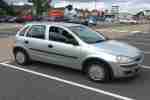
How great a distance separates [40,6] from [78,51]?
53.7 meters

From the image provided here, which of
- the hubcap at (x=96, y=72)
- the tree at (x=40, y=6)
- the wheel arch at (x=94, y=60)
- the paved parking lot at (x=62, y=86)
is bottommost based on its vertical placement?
the paved parking lot at (x=62, y=86)

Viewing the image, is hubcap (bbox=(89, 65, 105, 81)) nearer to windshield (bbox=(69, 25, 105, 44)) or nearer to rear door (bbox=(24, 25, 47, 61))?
windshield (bbox=(69, 25, 105, 44))

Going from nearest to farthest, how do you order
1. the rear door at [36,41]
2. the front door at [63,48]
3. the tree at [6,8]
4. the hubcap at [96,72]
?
1. the hubcap at [96,72]
2. the front door at [63,48]
3. the rear door at [36,41]
4. the tree at [6,8]

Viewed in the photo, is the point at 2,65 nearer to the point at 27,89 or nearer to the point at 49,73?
the point at 49,73

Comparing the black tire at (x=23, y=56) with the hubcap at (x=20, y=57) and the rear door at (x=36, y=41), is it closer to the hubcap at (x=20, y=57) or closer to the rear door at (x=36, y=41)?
the hubcap at (x=20, y=57)

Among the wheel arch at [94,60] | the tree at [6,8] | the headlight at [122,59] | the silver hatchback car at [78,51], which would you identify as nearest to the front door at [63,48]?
the silver hatchback car at [78,51]

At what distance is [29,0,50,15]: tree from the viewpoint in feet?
193

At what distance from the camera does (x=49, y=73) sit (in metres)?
7.53

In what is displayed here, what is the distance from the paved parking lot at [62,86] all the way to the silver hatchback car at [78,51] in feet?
1.01

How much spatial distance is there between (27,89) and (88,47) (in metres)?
1.85

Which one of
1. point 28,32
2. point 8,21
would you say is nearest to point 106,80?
point 28,32

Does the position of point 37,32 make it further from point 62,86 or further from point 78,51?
point 62,86

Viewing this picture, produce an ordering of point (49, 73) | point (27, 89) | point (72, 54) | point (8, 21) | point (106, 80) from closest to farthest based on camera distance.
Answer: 1. point (27, 89)
2. point (106, 80)
3. point (72, 54)
4. point (49, 73)
5. point (8, 21)

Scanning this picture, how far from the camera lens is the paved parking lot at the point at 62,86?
5.66 metres
